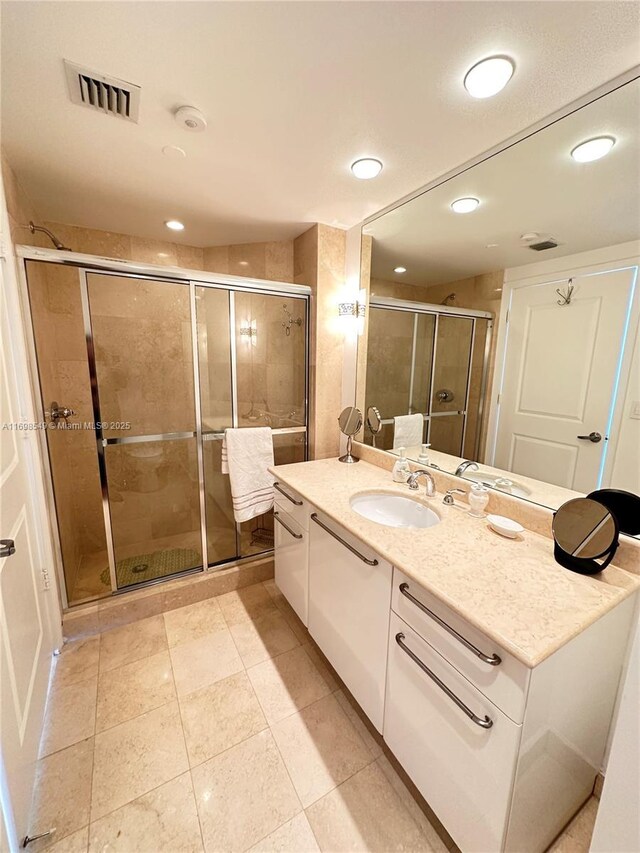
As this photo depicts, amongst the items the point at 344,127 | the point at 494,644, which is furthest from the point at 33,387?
the point at 494,644

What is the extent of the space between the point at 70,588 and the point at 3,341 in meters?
1.36

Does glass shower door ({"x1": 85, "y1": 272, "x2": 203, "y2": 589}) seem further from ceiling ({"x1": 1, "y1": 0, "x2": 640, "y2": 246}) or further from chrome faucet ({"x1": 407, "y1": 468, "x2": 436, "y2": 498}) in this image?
chrome faucet ({"x1": 407, "y1": 468, "x2": 436, "y2": 498})

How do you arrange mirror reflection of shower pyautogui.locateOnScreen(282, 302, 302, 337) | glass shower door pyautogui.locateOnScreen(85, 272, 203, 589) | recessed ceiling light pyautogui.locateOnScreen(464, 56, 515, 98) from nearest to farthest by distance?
recessed ceiling light pyautogui.locateOnScreen(464, 56, 515, 98) < glass shower door pyautogui.locateOnScreen(85, 272, 203, 589) < mirror reflection of shower pyautogui.locateOnScreen(282, 302, 302, 337)

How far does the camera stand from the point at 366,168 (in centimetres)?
143

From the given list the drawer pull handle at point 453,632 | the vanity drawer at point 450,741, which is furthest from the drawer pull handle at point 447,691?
the drawer pull handle at point 453,632

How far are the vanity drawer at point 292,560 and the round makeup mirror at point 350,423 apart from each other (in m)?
0.56

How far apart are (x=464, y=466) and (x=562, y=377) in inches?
21.1

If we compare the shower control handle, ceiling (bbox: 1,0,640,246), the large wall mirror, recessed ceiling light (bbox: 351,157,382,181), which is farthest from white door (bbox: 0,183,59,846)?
the large wall mirror

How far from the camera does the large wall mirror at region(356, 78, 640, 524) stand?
1047 mm

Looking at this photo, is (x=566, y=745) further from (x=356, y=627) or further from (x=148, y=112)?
(x=148, y=112)

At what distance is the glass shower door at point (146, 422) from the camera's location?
183 cm

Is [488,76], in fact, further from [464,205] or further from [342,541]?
[342,541]

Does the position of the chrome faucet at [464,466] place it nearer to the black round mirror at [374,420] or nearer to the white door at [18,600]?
the black round mirror at [374,420]

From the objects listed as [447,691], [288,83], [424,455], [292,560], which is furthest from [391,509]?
[288,83]
